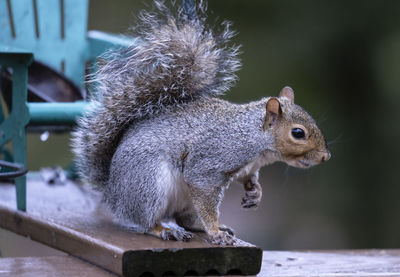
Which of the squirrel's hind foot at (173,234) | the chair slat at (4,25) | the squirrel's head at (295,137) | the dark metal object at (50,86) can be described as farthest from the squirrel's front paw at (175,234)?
the chair slat at (4,25)

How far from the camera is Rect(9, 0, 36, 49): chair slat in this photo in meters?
3.46

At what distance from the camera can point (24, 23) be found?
11.4 feet

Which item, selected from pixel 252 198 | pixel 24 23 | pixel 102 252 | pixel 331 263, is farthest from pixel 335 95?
pixel 102 252

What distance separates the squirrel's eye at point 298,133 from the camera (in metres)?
1.98

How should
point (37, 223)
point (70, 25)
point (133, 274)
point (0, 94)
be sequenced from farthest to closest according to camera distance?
1. point (70, 25)
2. point (0, 94)
3. point (37, 223)
4. point (133, 274)

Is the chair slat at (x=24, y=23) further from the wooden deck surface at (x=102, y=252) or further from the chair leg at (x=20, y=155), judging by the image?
the chair leg at (x=20, y=155)

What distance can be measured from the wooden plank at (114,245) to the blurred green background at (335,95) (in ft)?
6.80

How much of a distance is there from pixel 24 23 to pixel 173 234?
1.81 m

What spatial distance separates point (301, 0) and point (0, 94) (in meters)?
2.15

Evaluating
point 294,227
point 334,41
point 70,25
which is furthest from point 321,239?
point 70,25

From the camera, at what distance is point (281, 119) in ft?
6.56

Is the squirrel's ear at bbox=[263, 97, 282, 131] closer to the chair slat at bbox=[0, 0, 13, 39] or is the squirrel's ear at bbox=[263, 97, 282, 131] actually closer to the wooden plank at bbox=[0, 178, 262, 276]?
the wooden plank at bbox=[0, 178, 262, 276]

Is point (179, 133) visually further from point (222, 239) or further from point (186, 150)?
point (222, 239)

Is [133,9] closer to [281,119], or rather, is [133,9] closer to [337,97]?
[337,97]
